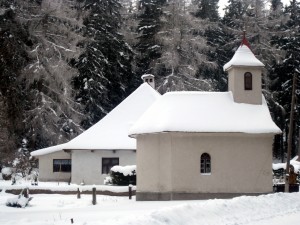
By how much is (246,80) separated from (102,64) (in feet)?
71.9

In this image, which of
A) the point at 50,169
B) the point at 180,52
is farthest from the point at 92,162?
the point at 180,52

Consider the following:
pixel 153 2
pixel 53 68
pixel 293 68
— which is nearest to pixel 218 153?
pixel 53 68

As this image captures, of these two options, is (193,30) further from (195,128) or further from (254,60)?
(195,128)

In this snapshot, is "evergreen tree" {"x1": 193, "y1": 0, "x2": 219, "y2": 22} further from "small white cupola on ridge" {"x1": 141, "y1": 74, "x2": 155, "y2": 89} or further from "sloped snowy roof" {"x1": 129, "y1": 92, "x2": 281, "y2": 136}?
"sloped snowy roof" {"x1": 129, "y1": 92, "x2": 281, "y2": 136}

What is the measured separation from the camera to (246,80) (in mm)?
27906

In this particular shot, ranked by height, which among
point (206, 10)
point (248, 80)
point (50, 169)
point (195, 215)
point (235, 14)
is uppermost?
point (206, 10)

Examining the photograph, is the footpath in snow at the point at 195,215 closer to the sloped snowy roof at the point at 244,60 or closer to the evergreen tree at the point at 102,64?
the sloped snowy roof at the point at 244,60

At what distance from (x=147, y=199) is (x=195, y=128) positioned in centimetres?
411

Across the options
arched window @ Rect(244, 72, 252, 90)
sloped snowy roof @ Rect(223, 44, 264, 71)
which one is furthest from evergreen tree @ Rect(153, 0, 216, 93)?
arched window @ Rect(244, 72, 252, 90)

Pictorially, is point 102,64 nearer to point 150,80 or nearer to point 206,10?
point 150,80

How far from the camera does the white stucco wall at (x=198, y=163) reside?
24.8 meters

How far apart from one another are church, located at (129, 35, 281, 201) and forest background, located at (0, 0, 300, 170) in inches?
518

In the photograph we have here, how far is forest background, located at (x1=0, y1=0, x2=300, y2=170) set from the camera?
41.4 meters

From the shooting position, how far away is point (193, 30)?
49.7 meters
